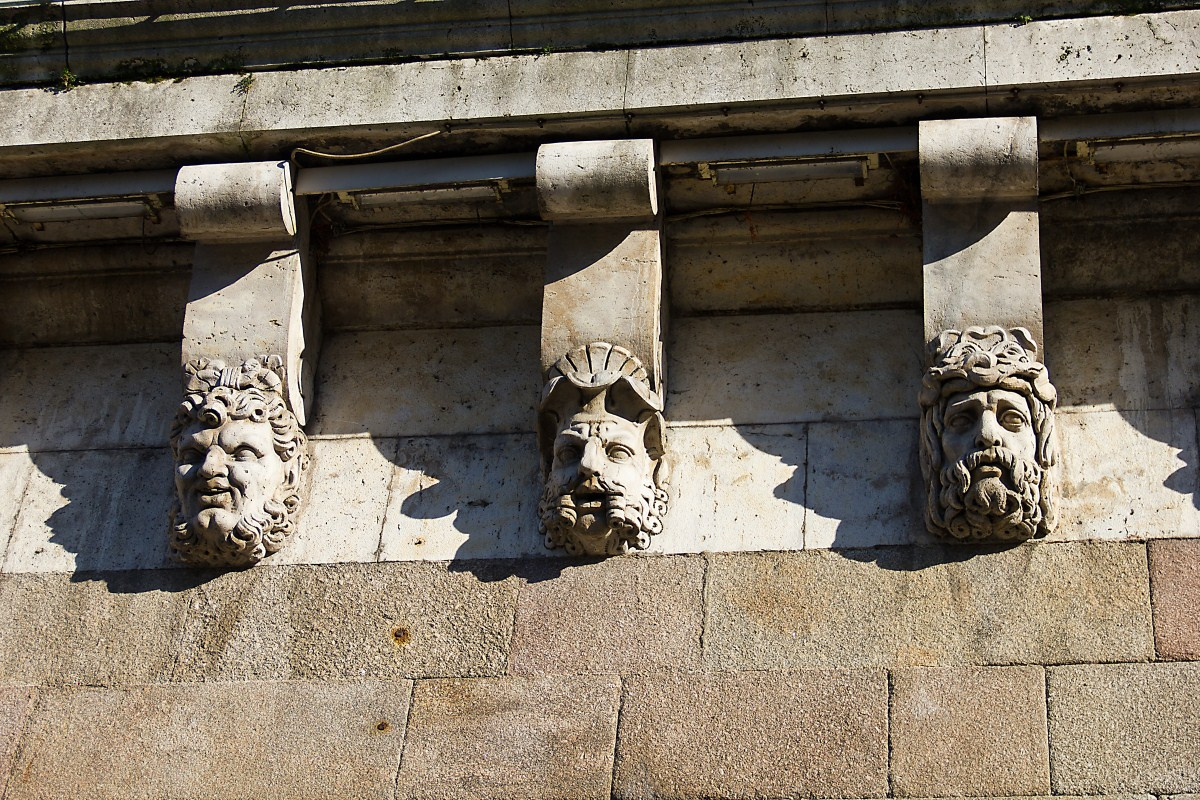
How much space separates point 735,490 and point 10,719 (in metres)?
3.39

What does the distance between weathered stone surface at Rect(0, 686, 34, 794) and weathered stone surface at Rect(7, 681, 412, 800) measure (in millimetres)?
51

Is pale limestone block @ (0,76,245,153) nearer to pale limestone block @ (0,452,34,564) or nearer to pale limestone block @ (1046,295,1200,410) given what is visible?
pale limestone block @ (0,452,34,564)

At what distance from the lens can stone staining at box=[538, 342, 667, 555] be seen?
9.41 meters

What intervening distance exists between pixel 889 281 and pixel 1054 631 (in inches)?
80.6

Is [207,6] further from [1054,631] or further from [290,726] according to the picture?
[1054,631]

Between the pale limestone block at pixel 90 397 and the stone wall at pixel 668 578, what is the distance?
2 cm

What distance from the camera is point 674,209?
10.4 metres

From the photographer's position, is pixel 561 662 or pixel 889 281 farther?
pixel 889 281

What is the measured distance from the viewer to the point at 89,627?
9.90 meters

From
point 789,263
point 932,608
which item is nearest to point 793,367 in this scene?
point 789,263

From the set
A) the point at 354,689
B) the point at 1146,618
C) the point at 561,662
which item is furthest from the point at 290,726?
the point at 1146,618

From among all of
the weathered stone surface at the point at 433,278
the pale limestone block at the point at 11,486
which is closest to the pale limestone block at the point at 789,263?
the weathered stone surface at the point at 433,278

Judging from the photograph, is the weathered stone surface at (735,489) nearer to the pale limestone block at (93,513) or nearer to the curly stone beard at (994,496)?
the curly stone beard at (994,496)

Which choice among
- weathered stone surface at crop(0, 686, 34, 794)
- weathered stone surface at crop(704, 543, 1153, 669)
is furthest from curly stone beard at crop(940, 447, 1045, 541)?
weathered stone surface at crop(0, 686, 34, 794)
